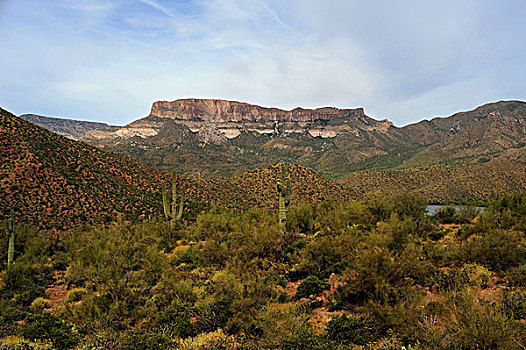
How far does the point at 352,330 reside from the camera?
7188mm

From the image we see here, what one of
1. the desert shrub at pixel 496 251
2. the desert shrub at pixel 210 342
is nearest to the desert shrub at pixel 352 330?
the desert shrub at pixel 210 342

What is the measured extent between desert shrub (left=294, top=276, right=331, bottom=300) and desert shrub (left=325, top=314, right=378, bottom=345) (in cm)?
254

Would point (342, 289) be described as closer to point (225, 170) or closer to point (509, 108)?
point (225, 170)

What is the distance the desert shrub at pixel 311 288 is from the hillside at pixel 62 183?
25.2 metres

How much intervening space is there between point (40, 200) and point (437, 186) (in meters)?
63.8

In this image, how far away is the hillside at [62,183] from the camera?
28.1 meters

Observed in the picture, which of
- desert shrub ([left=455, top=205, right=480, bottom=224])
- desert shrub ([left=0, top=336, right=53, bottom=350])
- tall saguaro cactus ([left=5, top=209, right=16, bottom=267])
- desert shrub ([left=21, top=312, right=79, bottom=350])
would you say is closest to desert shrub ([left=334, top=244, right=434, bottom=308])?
desert shrub ([left=21, top=312, right=79, bottom=350])

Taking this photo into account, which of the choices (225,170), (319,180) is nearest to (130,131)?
(225,170)

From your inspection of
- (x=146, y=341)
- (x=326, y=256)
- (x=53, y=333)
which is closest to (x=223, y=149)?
(x=326, y=256)

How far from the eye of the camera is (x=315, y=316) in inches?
343

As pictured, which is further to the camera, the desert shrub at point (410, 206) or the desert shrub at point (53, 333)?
the desert shrub at point (410, 206)

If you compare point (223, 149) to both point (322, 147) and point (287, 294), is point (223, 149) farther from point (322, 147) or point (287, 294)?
point (287, 294)

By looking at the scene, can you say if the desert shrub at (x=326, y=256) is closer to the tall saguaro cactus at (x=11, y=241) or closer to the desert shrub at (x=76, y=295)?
the desert shrub at (x=76, y=295)

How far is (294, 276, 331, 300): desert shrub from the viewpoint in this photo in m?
10.1
